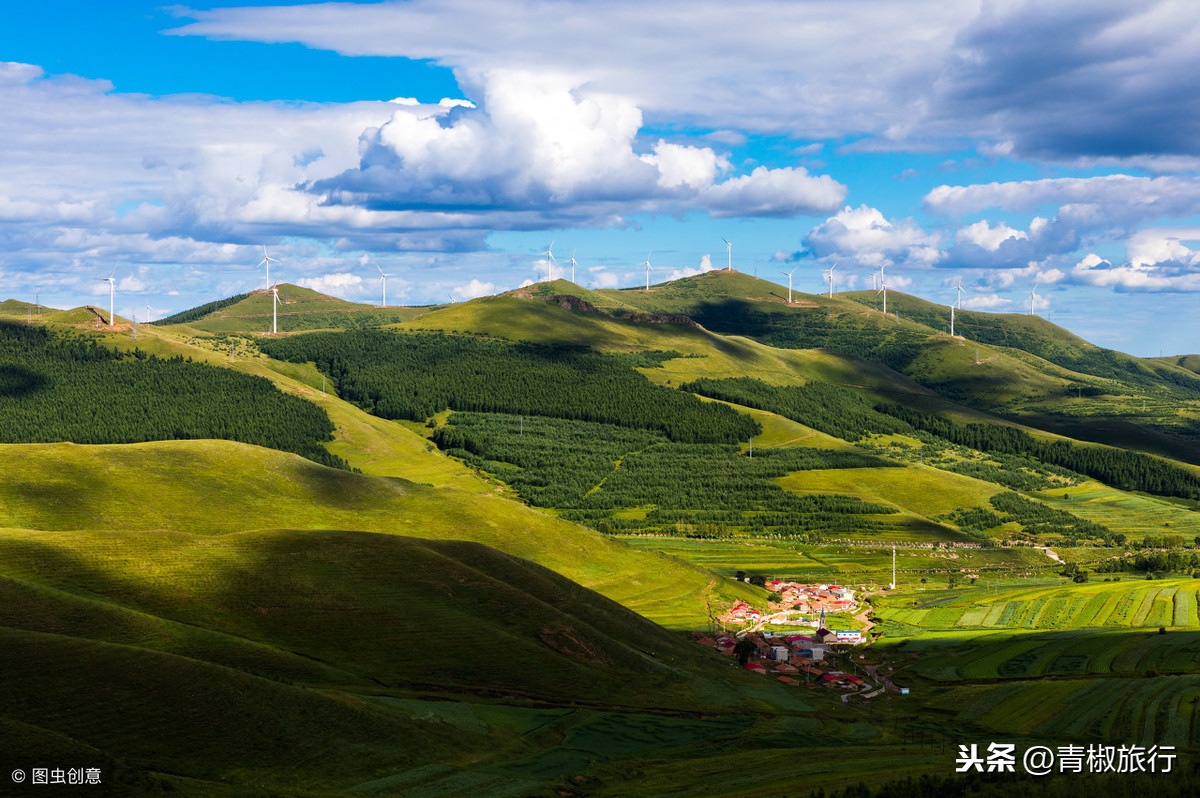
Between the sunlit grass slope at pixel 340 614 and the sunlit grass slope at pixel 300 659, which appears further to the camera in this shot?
the sunlit grass slope at pixel 340 614

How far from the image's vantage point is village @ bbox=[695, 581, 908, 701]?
5399 inches

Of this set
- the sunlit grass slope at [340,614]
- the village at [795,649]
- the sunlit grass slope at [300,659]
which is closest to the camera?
the sunlit grass slope at [300,659]

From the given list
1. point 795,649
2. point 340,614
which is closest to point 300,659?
point 340,614

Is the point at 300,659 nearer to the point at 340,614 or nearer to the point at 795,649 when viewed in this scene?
the point at 340,614

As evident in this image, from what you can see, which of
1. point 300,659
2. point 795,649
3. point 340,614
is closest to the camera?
point 300,659

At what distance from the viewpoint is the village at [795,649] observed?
13712cm

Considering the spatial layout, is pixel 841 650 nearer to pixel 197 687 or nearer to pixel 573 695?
pixel 573 695

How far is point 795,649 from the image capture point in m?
158

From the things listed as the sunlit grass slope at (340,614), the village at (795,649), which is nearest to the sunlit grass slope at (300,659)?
the sunlit grass slope at (340,614)

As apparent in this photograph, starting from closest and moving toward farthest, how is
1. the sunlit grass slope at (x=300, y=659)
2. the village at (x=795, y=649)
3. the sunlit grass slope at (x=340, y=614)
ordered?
the sunlit grass slope at (x=300, y=659) → the sunlit grass slope at (x=340, y=614) → the village at (x=795, y=649)

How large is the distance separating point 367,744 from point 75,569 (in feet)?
185

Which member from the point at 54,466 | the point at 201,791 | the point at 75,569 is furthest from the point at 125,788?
the point at 54,466

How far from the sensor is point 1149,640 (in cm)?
14912

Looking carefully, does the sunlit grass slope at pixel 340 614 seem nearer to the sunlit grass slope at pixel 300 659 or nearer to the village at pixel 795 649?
the sunlit grass slope at pixel 300 659
